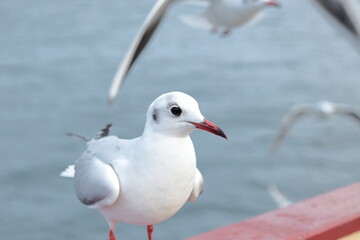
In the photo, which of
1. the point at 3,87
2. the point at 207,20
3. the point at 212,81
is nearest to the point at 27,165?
the point at 3,87

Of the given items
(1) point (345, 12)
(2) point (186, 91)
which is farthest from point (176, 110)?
(2) point (186, 91)

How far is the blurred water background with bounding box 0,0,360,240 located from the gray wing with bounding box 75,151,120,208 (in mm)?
A: 4293

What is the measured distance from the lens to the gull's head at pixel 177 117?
3.46 ft

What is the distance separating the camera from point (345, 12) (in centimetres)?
153

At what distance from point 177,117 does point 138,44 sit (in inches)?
18.1

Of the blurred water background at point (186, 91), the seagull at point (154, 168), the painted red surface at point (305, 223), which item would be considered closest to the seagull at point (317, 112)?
the blurred water background at point (186, 91)

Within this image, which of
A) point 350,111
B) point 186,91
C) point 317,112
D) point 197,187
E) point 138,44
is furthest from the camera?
point 186,91

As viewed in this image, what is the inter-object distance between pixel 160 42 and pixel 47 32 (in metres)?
1.37

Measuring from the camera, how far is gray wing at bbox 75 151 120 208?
3.75 feet

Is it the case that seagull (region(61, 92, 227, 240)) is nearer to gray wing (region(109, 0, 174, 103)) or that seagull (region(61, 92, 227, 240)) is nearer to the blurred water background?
gray wing (region(109, 0, 174, 103))

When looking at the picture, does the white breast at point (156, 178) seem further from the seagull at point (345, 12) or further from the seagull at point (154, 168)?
the seagull at point (345, 12)

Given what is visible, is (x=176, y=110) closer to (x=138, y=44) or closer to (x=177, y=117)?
(x=177, y=117)

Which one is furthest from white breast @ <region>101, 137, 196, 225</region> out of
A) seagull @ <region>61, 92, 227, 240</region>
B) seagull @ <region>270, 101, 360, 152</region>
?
seagull @ <region>270, 101, 360, 152</region>

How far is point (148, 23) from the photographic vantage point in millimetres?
1612
